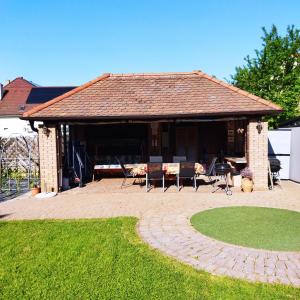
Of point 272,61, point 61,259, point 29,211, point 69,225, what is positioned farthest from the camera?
point 272,61

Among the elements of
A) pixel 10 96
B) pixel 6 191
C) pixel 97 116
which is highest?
pixel 10 96

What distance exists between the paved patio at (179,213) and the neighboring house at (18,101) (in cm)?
1352

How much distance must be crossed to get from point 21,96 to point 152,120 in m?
25.2

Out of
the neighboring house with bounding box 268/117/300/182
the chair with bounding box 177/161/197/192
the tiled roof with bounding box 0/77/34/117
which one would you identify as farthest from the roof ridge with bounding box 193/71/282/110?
the tiled roof with bounding box 0/77/34/117

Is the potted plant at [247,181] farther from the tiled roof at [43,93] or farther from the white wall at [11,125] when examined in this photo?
the white wall at [11,125]

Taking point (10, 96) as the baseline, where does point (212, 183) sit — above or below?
below

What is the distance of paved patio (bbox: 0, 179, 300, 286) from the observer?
4.82m

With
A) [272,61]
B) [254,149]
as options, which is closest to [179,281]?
[254,149]

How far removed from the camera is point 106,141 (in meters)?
16.1

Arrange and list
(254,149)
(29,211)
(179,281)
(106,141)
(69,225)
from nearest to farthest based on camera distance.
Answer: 1. (179,281)
2. (69,225)
3. (29,211)
4. (254,149)
5. (106,141)

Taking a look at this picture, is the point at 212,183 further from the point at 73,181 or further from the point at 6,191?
the point at 6,191

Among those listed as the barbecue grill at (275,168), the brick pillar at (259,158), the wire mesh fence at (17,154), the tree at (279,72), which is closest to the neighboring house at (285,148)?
the barbecue grill at (275,168)

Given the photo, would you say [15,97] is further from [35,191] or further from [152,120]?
[152,120]

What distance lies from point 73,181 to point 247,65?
15.7m
